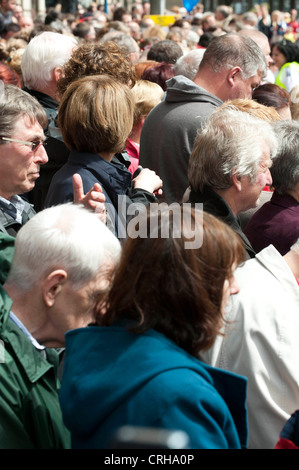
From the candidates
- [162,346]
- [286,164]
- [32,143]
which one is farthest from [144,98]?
[162,346]

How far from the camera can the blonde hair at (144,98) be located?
4742mm

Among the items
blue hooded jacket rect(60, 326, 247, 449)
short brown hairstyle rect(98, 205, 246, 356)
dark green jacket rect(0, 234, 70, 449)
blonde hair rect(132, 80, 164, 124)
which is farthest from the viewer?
blonde hair rect(132, 80, 164, 124)

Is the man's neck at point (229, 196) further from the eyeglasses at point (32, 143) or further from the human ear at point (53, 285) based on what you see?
the human ear at point (53, 285)

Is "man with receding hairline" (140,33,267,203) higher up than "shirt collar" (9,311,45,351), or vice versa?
"shirt collar" (9,311,45,351)

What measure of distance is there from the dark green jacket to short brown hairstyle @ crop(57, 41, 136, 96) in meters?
2.08

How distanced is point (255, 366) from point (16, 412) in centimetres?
80

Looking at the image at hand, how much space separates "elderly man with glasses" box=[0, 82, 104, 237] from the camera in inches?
118

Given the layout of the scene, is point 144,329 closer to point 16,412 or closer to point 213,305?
point 213,305

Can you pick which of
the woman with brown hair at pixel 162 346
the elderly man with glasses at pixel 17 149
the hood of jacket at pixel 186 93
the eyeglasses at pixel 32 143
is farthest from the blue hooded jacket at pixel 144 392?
the hood of jacket at pixel 186 93

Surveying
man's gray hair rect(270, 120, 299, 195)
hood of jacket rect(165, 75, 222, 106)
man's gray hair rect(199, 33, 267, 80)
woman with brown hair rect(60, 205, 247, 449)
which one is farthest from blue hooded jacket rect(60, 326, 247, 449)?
man's gray hair rect(199, 33, 267, 80)

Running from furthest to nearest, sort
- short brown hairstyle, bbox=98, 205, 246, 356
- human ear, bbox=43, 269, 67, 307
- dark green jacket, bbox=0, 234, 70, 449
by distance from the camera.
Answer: human ear, bbox=43, 269, 67, 307 < dark green jacket, bbox=0, 234, 70, 449 < short brown hairstyle, bbox=98, 205, 246, 356

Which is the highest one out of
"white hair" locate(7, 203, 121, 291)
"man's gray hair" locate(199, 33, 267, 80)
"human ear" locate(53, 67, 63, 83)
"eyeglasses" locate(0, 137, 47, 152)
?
"white hair" locate(7, 203, 121, 291)

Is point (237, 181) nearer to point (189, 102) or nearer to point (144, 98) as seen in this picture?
point (189, 102)

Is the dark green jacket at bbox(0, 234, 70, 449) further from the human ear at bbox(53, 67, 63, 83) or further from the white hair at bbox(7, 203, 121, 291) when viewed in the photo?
the human ear at bbox(53, 67, 63, 83)
